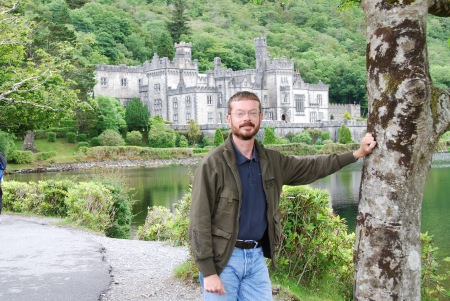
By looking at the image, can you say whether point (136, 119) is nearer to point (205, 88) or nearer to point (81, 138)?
point (81, 138)

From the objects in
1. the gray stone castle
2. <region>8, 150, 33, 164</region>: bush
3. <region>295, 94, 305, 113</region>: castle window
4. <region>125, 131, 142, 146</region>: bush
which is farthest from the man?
<region>295, 94, 305, 113</region>: castle window

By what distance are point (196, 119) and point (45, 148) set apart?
2339cm

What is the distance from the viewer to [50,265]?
8586 mm

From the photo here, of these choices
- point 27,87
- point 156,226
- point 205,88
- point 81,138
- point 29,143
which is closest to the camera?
point 156,226

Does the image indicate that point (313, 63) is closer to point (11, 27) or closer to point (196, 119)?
point (196, 119)

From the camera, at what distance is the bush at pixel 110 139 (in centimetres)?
5622

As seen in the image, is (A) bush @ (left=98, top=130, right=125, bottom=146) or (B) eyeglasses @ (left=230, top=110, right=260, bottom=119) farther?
(A) bush @ (left=98, top=130, right=125, bottom=146)

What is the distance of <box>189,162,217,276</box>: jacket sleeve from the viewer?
3846mm

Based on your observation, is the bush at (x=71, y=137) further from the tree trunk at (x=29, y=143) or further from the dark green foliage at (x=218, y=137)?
the dark green foliage at (x=218, y=137)

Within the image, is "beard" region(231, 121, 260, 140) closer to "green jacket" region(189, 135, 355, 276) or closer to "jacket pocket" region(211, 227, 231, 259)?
"green jacket" region(189, 135, 355, 276)

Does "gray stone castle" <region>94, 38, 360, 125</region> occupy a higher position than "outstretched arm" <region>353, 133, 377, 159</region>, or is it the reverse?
"gray stone castle" <region>94, 38, 360, 125</region>

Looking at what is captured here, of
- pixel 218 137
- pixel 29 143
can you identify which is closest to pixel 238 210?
pixel 29 143

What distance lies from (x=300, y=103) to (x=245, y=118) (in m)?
79.7

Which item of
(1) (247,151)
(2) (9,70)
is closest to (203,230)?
(1) (247,151)
